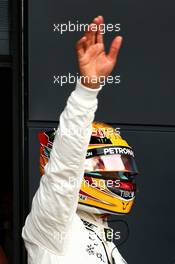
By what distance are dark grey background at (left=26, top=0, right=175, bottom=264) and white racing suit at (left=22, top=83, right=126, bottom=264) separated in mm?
1460

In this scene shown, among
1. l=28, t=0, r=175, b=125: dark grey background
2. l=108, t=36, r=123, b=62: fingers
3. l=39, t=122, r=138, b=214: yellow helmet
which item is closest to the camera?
l=108, t=36, r=123, b=62: fingers

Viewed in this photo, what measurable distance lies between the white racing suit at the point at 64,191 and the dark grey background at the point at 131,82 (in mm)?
1460

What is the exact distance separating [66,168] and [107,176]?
0.52 m

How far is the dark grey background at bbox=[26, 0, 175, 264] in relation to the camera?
3.26m

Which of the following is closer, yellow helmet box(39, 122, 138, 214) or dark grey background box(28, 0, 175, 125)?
yellow helmet box(39, 122, 138, 214)

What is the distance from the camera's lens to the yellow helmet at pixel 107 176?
2.23 m

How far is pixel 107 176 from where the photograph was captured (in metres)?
2.28

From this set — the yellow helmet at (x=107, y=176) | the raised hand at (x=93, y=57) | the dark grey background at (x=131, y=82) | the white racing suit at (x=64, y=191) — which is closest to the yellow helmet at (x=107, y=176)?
the yellow helmet at (x=107, y=176)

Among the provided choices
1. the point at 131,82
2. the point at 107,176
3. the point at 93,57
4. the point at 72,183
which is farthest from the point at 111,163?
the point at 131,82

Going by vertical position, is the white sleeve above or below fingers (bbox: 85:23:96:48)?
below

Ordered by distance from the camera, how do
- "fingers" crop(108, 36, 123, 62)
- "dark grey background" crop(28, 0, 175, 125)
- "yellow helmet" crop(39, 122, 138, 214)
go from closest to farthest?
1. "fingers" crop(108, 36, 123, 62)
2. "yellow helmet" crop(39, 122, 138, 214)
3. "dark grey background" crop(28, 0, 175, 125)

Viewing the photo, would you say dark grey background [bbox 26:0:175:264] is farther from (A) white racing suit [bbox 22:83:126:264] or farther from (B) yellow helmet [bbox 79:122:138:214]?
(A) white racing suit [bbox 22:83:126:264]

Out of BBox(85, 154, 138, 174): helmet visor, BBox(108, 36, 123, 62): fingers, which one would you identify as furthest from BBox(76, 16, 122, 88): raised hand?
BBox(85, 154, 138, 174): helmet visor

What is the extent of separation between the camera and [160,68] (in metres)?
3.29
